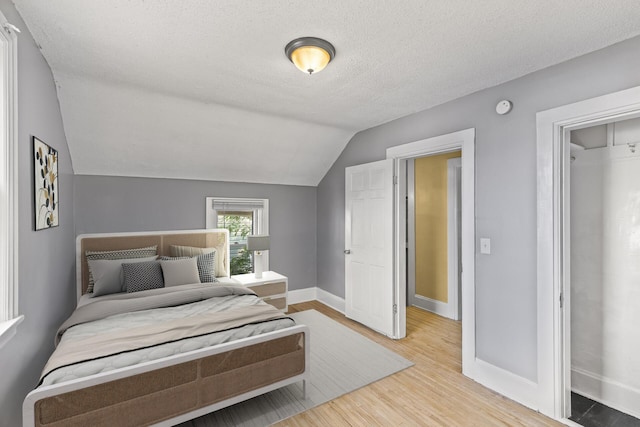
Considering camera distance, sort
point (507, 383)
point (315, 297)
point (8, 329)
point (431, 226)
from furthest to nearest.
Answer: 1. point (315, 297)
2. point (431, 226)
3. point (507, 383)
4. point (8, 329)

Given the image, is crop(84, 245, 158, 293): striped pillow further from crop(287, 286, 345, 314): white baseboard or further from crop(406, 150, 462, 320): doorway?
crop(406, 150, 462, 320): doorway

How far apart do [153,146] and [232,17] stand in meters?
2.22

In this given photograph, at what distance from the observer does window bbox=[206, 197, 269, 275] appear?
413cm

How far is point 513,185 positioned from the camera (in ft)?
7.77

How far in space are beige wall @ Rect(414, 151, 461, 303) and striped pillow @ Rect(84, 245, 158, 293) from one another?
3568 millimetres

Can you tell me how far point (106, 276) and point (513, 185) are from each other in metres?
3.75

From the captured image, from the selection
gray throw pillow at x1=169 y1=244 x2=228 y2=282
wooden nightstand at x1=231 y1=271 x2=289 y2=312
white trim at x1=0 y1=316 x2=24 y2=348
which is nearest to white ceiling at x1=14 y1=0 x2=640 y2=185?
gray throw pillow at x1=169 y1=244 x2=228 y2=282

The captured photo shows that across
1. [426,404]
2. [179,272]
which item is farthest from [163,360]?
[426,404]

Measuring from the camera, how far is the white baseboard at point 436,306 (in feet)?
13.3

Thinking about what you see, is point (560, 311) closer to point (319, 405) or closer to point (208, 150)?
point (319, 405)

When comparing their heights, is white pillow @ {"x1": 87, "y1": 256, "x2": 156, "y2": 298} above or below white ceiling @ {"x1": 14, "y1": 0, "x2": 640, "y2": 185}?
below

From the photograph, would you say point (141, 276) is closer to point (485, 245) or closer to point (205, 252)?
point (205, 252)

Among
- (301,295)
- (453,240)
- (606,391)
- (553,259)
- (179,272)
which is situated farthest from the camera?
(301,295)

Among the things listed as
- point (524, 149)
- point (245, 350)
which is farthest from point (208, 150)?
point (524, 149)
